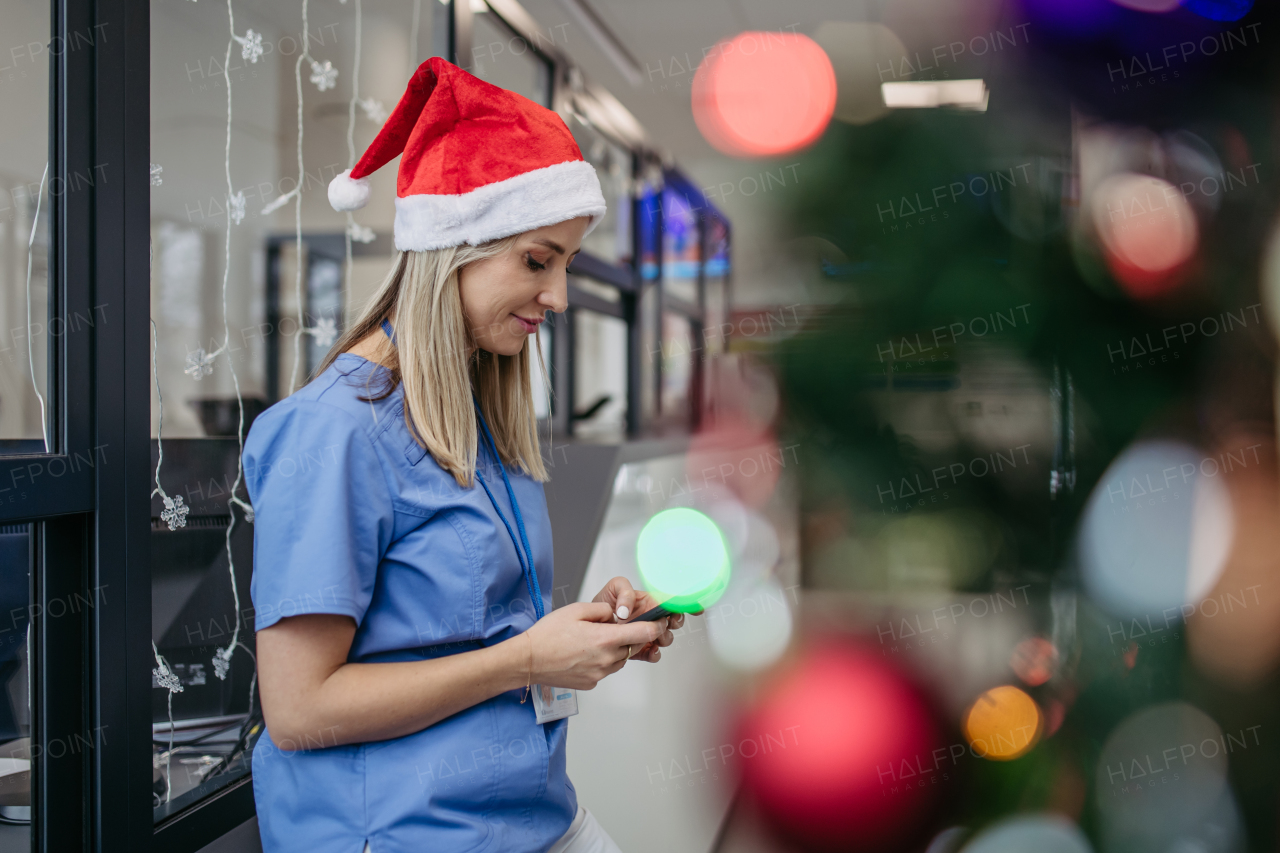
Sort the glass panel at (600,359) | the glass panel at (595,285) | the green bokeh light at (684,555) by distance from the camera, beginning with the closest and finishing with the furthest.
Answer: the green bokeh light at (684,555) < the glass panel at (595,285) < the glass panel at (600,359)

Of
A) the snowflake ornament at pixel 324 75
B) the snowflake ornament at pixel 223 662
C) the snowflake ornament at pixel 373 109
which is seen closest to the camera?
the snowflake ornament at pixel 223 662

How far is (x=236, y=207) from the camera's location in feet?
3.37

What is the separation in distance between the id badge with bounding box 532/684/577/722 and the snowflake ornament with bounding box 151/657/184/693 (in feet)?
1.70

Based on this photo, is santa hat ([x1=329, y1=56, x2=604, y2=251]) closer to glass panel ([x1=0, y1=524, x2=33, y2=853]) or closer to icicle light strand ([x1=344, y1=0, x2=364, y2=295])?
glass panel ([x1=0, y1=524, x2=33, y2=853])

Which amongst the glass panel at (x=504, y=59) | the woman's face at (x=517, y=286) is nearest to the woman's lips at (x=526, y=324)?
the woman's face at (x=517, y=286)

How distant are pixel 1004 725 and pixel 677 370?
241cm

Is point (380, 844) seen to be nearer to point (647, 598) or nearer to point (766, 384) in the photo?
point (647, 598)

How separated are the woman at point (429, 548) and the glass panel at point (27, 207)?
0.29 meters

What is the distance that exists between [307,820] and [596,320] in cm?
326

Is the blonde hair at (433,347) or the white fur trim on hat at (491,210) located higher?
the white fur trim on hat at (491,210)

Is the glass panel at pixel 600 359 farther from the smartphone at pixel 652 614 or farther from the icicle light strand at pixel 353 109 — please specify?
the smartphone at pixel 652 614

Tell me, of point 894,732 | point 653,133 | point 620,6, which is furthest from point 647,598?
point 653,133

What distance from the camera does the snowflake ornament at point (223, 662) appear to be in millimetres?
961

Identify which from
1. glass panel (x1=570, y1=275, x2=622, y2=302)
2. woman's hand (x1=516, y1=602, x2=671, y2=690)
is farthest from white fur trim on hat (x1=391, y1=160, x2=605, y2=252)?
glass panel (x1=570, y1=275, x2=622, y2=302)
